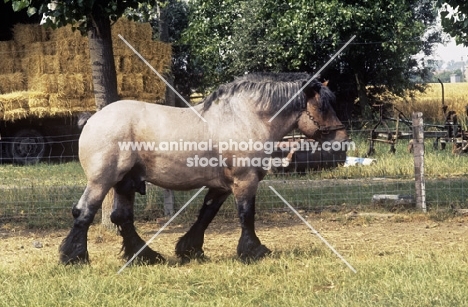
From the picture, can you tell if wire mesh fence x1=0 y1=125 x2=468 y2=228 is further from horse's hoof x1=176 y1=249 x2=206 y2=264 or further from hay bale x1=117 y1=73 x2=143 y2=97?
hay bale x1=117 y1=73 x2=143 y2=97

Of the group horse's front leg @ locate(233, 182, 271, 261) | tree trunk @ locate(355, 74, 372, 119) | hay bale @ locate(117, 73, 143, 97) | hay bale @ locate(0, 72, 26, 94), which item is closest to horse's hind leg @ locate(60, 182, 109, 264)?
horse's front leg @ locate(233, 182, 271, 261)

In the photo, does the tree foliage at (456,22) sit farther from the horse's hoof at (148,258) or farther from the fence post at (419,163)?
the horse's hoof at (148,258)

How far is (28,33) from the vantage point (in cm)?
1675

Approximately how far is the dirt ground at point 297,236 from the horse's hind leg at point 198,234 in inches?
6.9

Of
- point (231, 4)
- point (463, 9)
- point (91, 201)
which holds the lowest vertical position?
point (91, 201)

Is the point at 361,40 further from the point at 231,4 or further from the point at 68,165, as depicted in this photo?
the point at 68,165

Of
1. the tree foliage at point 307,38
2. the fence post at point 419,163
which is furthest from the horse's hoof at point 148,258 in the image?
the tree foliage at point 307,38

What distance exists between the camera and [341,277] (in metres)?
5.71

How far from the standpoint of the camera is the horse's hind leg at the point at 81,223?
627 centimetres

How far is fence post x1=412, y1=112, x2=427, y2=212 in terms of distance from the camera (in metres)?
9.77

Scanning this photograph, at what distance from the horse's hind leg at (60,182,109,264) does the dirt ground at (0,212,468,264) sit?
63cm

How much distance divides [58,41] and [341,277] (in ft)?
40.3

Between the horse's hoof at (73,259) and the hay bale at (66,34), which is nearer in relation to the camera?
the horse's hoof at (73,259)

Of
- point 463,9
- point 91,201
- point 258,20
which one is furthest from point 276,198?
point 258,20
